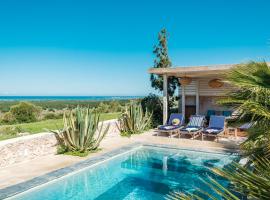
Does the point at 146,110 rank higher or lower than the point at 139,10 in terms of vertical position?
lower

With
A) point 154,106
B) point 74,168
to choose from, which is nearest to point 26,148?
point 74,168

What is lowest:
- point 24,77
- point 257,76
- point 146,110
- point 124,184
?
point 124,184

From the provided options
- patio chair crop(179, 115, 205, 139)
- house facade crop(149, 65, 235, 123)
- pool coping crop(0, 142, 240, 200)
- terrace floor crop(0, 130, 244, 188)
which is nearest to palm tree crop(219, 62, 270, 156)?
pool coping crop(0, 142, 240, 200)

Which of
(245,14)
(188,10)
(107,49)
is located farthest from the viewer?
(107,49)

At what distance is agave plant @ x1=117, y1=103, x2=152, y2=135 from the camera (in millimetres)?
14773

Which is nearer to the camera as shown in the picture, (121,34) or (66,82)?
(121,34)

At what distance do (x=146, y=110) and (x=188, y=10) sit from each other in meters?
11.6

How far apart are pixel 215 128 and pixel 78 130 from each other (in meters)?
6.71

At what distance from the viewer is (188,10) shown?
907 inches

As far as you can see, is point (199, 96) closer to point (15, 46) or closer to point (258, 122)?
point (258, 122)

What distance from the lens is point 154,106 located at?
17125mm

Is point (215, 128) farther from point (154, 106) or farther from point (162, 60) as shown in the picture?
point (162, 60)

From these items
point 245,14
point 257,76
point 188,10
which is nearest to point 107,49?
point 188,10

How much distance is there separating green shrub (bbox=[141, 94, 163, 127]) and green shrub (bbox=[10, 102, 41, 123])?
900 centimetres
